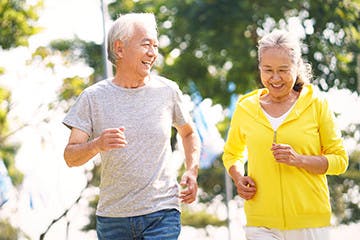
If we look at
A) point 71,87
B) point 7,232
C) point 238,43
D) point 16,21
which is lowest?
point 7,232

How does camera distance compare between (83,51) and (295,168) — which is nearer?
(295,168)

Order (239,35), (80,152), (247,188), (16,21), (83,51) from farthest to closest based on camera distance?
(239,35) → (83,51) → (16,21) → (247,188) → (80,152)

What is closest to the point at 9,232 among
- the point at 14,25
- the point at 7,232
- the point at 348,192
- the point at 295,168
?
the point at 7,232

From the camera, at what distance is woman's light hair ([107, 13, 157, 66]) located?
9.34 ft

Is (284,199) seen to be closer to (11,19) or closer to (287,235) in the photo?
(287,235)

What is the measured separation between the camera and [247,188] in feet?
9.58

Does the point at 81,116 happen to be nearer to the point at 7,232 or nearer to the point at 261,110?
the point at 261,110

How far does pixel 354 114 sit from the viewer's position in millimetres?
7949

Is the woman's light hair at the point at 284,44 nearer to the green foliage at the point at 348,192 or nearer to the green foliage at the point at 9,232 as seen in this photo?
the green foliage at the point at 9,232

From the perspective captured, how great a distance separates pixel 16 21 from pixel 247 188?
4.96 m

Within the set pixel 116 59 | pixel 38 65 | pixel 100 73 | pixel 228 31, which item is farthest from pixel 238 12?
pixel 116 59

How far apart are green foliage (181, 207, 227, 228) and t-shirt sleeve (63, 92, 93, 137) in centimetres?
547

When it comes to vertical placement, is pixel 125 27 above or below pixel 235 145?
above

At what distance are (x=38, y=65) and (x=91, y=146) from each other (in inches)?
A: 188
